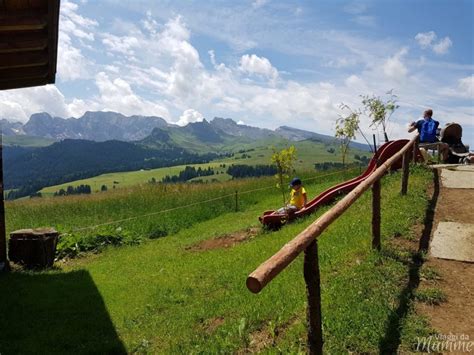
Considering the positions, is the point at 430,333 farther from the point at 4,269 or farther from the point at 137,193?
the point at 137,193

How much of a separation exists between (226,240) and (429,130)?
10.2m

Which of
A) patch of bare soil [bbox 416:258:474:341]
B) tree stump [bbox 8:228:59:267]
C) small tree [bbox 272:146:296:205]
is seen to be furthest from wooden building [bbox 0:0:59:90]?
small tree [bbox 272:146:296:205]

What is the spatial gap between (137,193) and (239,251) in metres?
→ 16.3

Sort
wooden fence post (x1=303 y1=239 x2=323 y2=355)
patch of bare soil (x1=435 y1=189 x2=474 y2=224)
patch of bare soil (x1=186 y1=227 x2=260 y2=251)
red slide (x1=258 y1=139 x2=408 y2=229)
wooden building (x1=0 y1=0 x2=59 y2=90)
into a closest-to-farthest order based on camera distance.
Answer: wooden fence post (x1=303 y1=239 x2=323 y2=355) → wooden building (x1=0 y1=0 x2=59 y2=90) → patch of bare soil (x1=435 y1=189 x2=474 y2=224) → patch of bare soil (x1=186 y1=227 x2=260 y2=251) → red slide (x1=258 y1=139 x2=408 y2=229)

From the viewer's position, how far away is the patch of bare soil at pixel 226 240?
14.4 metres

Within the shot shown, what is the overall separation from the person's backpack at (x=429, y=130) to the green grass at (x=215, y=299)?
4138mm

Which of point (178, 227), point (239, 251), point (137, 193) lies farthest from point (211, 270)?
point (137, 193)

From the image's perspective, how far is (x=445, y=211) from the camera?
988cm

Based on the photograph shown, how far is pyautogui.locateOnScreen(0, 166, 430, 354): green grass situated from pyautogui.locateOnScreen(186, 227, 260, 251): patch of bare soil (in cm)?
58

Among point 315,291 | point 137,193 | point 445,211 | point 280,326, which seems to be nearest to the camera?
point 315,291

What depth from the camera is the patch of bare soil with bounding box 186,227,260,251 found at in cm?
1440

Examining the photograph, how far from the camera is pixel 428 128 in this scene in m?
17.7

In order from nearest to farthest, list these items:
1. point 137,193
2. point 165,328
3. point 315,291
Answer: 1. point 315,291
2. point 165,328
3. point 137,193

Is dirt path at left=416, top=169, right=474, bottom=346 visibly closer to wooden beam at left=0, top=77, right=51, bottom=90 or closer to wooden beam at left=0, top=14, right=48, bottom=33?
wooden beam at left=0, top=14, right=48, bottom=33
